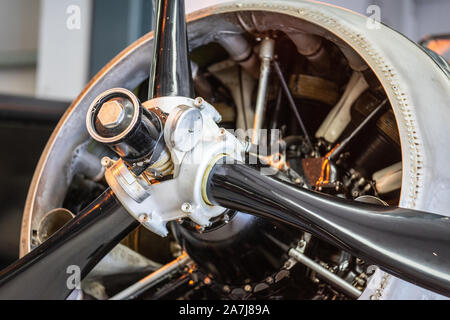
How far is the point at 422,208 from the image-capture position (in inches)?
17.7

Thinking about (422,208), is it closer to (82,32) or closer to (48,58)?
(82,32)

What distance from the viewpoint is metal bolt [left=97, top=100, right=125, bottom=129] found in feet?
Answer: 1.26

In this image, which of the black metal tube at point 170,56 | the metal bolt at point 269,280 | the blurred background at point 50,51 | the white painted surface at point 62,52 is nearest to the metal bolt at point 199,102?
the black metal tube at point 170,56

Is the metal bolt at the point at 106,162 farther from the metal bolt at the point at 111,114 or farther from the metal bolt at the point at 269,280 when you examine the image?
the metal bolt at the point at 269,280

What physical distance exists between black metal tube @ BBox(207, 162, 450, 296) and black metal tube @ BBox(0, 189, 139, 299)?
0.36ft

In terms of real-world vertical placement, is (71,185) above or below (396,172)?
below

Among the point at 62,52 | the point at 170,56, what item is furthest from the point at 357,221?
the point at 62,52

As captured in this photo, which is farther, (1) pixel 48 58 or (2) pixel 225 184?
(1) pixel 48 58

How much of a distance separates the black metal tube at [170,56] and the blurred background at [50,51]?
0.42 m

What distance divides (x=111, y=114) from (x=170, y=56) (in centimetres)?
16

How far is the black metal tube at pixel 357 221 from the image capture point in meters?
0.38

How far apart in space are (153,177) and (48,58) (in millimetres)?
1468
